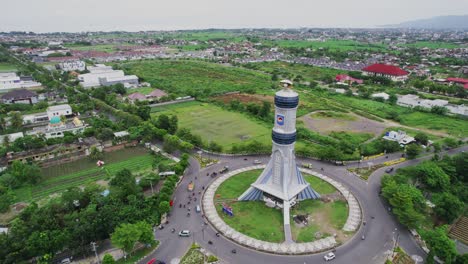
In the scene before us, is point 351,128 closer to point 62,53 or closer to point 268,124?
point 268,124

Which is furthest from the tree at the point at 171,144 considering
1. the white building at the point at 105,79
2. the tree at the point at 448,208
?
the white building at the point at 105,79

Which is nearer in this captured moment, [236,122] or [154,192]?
[154,192]

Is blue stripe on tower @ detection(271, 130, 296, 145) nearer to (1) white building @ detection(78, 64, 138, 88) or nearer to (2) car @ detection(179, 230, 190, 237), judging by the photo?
(2) car @ detection(179, 230, 190, 237)

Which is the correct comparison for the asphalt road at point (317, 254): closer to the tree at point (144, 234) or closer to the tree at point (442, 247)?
the tree at point (144, 234)

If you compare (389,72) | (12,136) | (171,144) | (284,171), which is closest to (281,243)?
(284,171)

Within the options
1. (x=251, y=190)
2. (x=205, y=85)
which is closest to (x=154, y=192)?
(x=251, y=190)
